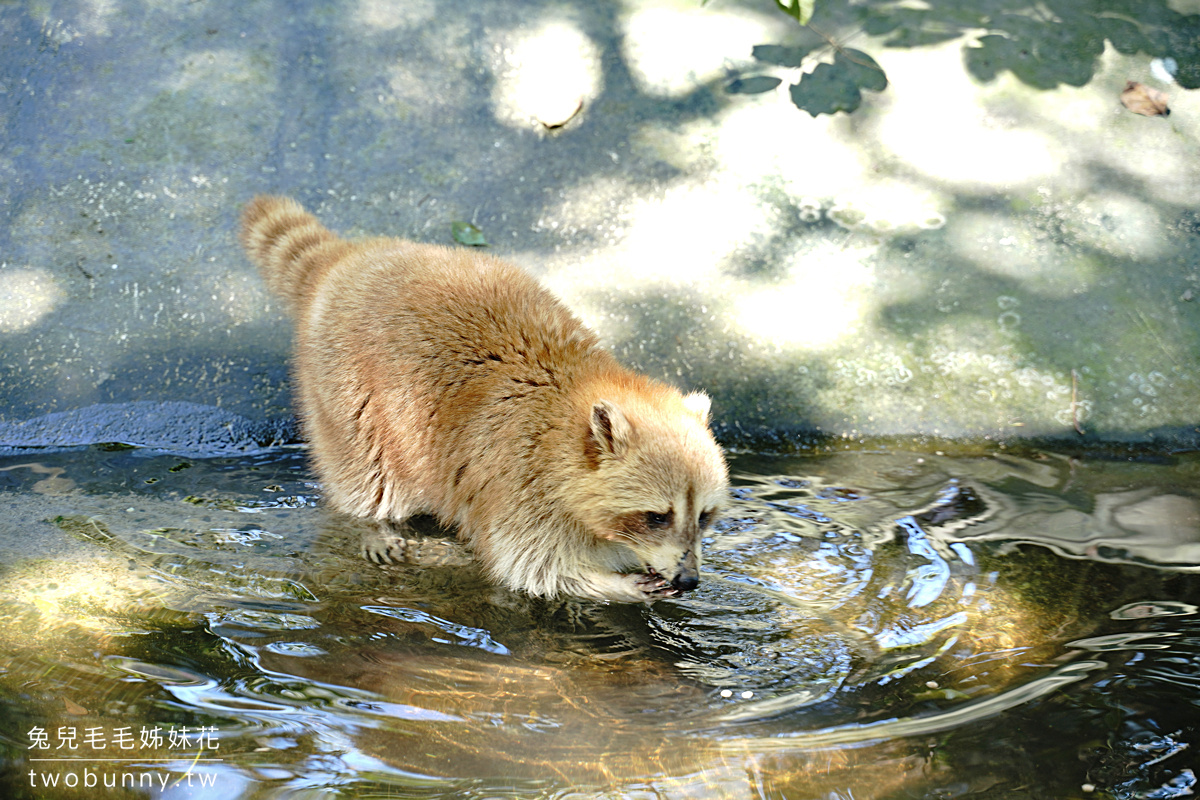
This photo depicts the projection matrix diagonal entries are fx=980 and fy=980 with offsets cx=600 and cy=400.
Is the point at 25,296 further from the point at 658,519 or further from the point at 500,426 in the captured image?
the point at 658,519

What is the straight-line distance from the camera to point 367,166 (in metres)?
5.43

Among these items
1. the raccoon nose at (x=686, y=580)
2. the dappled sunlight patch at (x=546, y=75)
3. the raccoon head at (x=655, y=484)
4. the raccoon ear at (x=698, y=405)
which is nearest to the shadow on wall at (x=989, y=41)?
the dappled sunlight patch at (x=546, y=75)

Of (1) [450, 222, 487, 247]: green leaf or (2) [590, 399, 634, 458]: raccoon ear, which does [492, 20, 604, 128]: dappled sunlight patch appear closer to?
(1) [450, 222, 487, 247]: green leaf

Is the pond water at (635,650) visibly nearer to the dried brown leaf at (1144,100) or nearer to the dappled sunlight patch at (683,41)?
the dried brown leaf at (1144,100)

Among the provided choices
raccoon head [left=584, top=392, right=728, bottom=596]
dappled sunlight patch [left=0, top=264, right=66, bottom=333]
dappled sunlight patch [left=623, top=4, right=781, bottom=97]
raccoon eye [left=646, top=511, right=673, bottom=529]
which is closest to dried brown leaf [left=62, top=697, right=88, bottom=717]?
raccoon head [left=584, top=392, right=728, bottom=596]

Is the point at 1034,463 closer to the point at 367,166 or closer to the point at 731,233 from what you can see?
the point at 731,233

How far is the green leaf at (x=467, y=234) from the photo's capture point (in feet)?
17.2

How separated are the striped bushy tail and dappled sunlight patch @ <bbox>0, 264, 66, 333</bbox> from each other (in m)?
1.18

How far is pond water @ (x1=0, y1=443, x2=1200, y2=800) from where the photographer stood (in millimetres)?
2463

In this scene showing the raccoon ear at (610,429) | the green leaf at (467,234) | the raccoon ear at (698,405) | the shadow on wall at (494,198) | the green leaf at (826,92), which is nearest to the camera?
the raccoon ear at (610,429)

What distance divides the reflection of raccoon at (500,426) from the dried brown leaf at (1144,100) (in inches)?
139

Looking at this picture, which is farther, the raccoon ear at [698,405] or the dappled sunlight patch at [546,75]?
the dappled sunlight patch at [546,75]

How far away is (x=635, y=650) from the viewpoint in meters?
3.26

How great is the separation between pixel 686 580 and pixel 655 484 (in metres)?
0.35
